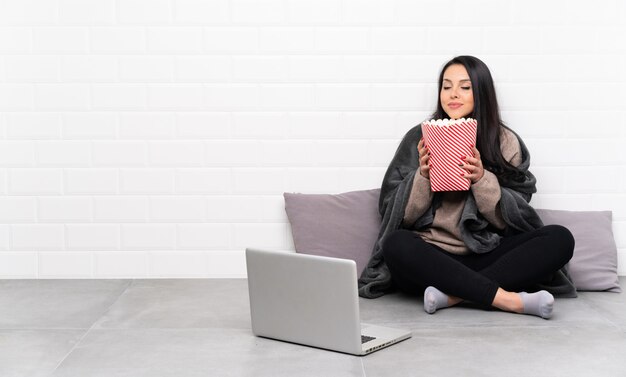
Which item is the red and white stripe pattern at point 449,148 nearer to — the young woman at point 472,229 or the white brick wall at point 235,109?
the young woman at point 472,229

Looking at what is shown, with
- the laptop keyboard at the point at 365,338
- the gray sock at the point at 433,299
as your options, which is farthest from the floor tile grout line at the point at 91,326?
the gray sock at the point at 433,299

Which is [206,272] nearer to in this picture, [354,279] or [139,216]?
[139,216]

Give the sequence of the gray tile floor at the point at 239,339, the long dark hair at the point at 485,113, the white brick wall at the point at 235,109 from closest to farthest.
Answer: the gray tile floor at the point at 239,339
the long dark hair at the point at 485,113
the white brick wall at the point at 235,109

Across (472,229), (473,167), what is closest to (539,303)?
(472,229)

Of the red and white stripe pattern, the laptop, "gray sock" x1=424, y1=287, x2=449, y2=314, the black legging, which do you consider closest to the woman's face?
the red and white stripe pattern

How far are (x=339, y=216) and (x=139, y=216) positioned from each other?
0.90 metres

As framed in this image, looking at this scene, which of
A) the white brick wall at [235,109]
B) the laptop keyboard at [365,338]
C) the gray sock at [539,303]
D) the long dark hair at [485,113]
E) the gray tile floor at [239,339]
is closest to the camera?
the gray tile floor at [239,339]

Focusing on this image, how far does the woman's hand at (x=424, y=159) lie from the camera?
3.42m

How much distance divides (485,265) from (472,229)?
15cm

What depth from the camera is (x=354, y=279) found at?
2688 mm

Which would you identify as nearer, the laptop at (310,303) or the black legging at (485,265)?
the laptop at (310,303)

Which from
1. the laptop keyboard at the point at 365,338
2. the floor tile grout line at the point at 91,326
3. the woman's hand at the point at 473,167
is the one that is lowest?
the floor tile grout line at the point at 91,326

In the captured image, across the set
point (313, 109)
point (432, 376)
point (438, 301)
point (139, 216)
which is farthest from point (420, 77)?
point (432, 376)

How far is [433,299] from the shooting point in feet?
10.9
